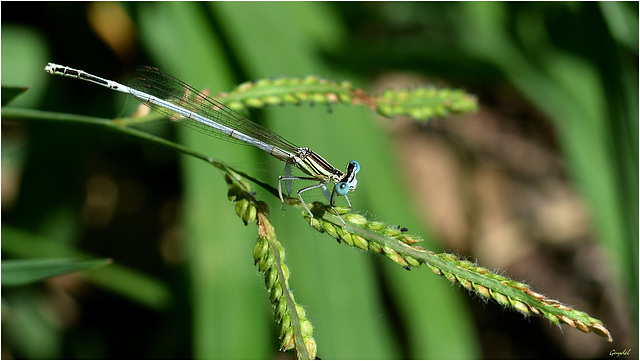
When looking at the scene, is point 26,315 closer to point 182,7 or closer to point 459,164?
point 182,7

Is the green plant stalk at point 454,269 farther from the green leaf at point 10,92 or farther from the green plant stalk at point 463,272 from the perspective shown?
the green leaf at point 10,92

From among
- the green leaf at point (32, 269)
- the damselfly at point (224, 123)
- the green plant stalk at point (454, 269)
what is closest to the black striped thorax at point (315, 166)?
the damselfly at point (224, 123)

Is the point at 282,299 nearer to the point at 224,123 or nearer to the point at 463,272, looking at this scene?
the point at 463,272

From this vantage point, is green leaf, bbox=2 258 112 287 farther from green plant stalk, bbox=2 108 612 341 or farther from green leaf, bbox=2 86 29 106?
green plant stalk, bbox=2 108 612 341

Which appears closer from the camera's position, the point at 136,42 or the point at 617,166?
the point at 617,166

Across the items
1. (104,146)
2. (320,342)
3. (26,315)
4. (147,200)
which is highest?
(104,146)

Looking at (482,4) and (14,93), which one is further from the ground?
(482,4)

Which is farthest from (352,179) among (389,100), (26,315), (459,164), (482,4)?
(459,164)

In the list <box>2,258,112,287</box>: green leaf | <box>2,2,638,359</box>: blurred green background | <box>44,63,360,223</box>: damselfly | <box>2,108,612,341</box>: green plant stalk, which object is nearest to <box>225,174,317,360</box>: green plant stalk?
<box>2,108,612,341</box>: green plant stalk
